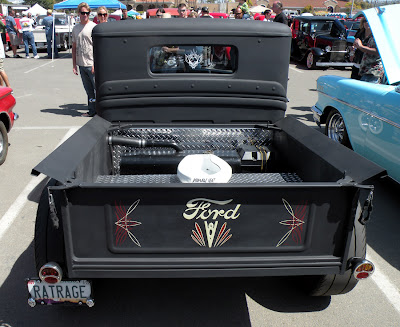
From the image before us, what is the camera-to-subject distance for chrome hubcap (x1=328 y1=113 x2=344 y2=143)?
18.1 feet

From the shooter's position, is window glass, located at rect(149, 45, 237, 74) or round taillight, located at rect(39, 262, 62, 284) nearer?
round taillight, located at rect(39, 262, 62, 284)

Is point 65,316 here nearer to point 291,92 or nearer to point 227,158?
point 227,158

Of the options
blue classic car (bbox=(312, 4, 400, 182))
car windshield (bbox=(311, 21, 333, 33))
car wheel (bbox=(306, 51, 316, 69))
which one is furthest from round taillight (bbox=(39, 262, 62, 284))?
car windshield (bbox=(311, 21, 333, 33))

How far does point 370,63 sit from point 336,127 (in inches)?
47.2

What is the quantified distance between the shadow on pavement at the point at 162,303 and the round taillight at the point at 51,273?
484 mm

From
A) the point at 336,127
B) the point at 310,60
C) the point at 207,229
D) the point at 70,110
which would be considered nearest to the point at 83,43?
the point at 70,110

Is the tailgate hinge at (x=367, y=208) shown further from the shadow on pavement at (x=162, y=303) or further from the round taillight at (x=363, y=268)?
the shadow on pavement at (x=162, y=303)

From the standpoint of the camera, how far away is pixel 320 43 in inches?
559

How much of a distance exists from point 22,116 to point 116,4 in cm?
1072

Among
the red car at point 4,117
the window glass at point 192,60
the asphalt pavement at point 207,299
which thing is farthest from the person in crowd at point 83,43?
the window glass at point 192,60

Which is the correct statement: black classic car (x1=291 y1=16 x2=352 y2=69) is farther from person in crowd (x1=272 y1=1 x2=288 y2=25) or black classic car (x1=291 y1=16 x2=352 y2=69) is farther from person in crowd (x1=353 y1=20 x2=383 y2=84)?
person in crowd (x1=353 y1=20 x2=383 y2=84)

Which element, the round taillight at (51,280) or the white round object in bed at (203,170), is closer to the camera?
the round taillight at (51,280)

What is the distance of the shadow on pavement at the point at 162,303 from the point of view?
268 cm

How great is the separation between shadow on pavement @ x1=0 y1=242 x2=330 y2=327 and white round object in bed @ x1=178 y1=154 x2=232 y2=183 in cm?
95
